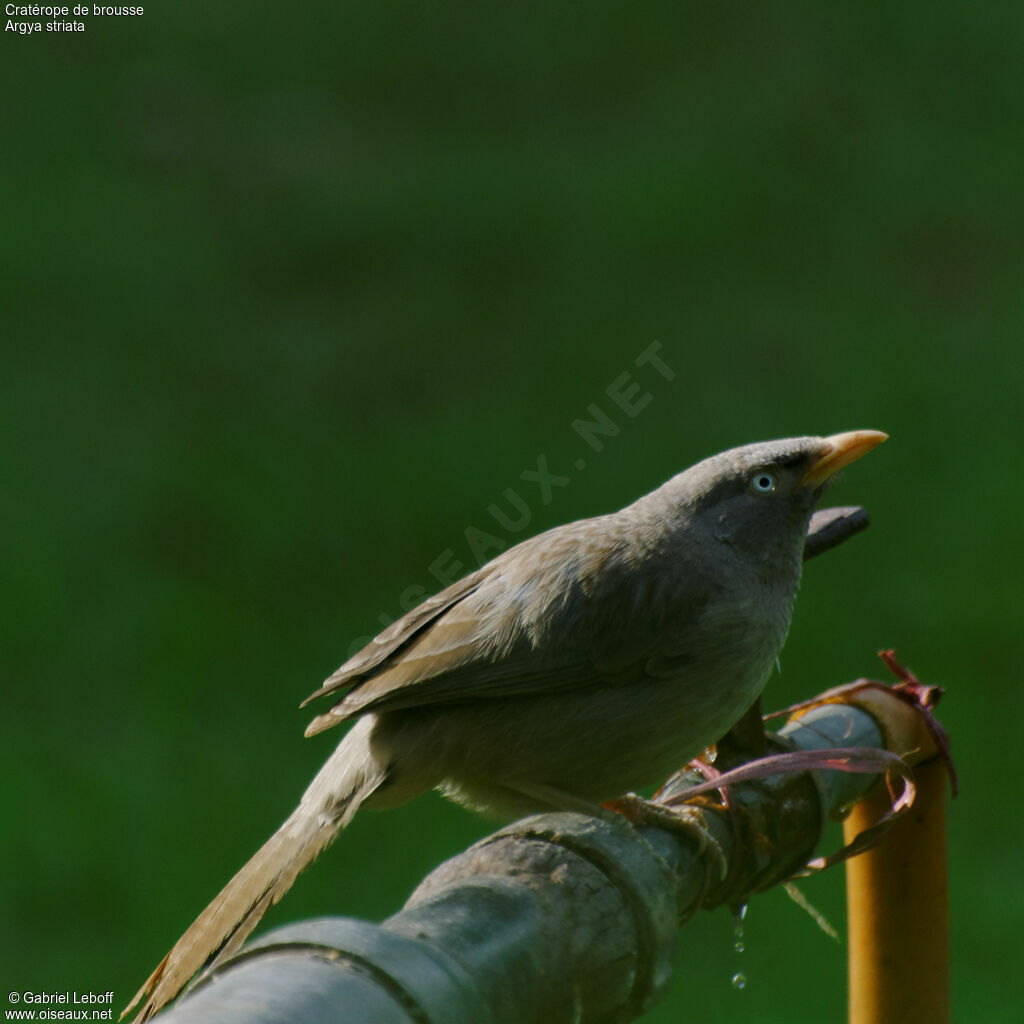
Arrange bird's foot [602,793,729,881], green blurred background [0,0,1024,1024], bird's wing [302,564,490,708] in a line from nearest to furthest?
bird's foot [602,793,729,881] → bird's wing [302,564,490,708] → green blurred background [0,0,1024,1024]

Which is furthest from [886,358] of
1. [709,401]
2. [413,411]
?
[413,411]

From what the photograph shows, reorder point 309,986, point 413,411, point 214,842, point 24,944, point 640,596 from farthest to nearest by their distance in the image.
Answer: point 413,411 → point 214,842 → point 24,944 → point 640,596 → point 309,986

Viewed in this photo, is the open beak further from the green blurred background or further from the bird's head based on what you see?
the green blurred background

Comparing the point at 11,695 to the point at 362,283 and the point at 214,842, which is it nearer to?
the point at 214,842

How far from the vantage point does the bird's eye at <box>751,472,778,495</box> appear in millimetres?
3402

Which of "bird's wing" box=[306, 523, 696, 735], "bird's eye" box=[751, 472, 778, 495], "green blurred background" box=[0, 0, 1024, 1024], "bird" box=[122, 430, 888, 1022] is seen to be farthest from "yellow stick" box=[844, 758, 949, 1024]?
"green blurred background" box=[0, 0, 1024, 1024]

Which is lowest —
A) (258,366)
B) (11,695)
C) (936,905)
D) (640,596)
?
(936,905)

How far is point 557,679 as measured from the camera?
3.18m

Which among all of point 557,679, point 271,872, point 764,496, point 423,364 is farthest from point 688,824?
point 423,364

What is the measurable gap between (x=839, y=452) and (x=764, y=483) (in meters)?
0.18

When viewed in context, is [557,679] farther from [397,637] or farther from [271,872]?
[271,872]

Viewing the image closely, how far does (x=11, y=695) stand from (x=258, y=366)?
2.67 m

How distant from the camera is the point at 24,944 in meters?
5.67


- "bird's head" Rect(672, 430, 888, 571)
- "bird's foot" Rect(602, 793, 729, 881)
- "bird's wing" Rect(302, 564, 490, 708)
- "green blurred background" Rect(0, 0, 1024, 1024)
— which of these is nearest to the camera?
"bird's foot" Rect(602, 793, 729, 881)
